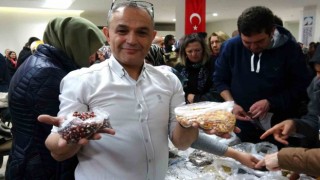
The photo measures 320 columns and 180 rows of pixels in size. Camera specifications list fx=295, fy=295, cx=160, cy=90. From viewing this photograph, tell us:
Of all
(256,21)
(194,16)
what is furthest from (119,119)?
(194,16)

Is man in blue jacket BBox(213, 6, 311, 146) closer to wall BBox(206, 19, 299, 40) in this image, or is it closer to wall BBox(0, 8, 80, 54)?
wall BBox(0, 8, 80, 54)

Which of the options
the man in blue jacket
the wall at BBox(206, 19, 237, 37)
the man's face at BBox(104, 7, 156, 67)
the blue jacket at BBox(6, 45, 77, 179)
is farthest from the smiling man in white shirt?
the wall at BBox(206, 19, 237, 37)

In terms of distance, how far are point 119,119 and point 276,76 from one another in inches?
50.8

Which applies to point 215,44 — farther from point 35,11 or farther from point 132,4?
point 35,11

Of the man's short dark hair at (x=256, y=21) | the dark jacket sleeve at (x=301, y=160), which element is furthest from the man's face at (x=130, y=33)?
the man's short dark hair at (x=256, y=21)

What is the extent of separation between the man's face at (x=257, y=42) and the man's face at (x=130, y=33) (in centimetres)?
96

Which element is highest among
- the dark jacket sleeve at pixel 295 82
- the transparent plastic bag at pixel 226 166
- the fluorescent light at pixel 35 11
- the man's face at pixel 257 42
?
the fluorescent light at pixel 35 11

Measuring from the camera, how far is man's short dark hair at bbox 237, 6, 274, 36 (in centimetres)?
179

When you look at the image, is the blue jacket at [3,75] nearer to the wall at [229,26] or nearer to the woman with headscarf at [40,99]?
the woman with headscarf at [40,99]

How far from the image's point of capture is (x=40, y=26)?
12.7 m

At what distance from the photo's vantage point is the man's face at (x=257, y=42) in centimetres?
185

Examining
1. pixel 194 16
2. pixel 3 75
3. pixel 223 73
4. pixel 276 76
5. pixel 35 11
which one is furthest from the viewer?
pixel 35 11

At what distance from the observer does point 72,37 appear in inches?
51.4

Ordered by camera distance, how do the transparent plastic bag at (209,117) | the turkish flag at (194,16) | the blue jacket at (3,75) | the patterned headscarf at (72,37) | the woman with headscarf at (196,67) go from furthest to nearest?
the turkish flag at (194,16)
the blue jacket at (3,75)
the woman with headscarf at (196,67)
the patterned headscarf at (72,37)
the transparent plastic bag at (209,117)
